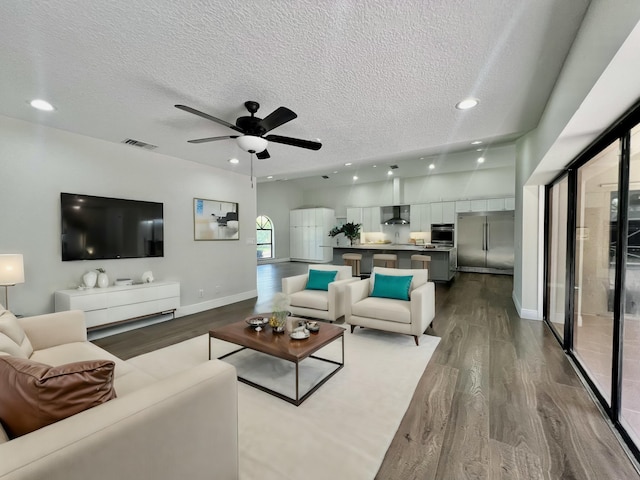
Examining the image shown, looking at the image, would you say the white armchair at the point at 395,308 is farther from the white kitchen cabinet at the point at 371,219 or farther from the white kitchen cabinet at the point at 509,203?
the white kitchen cabinet at the point at 371,219

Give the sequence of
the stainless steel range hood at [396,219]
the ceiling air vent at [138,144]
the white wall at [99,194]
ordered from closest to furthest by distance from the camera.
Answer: the white wall at [99,194]
the ceiling air vent at [138,144]
the stainless steel range hood at [396,219]

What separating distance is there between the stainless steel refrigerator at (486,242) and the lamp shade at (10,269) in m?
9.53

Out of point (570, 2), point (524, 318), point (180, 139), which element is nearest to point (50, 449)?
point (570, 2)

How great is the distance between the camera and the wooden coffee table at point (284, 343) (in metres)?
2.25

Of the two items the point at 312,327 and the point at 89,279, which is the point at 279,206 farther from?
the point at 312,327

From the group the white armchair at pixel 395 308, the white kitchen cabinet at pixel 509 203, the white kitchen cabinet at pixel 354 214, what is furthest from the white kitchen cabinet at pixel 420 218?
the white armchair at pixel 395 308

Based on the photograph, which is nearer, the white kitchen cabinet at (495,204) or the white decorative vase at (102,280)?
the white decorative vase at (102,280)

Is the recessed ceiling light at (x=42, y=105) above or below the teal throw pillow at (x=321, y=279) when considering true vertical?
above

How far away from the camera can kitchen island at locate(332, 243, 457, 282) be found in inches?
284

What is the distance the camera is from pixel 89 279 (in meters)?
3.61

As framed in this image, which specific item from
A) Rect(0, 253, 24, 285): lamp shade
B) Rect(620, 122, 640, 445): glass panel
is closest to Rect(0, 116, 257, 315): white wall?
Rect(0, 253, 24, 285): lamp shade

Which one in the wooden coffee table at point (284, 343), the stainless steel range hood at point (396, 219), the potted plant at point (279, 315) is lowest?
the wooden coffee table at point (284, 343)

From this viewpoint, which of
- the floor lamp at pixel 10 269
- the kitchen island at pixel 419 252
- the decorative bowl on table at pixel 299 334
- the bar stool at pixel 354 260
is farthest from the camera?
the bar stool at pixel 354 260

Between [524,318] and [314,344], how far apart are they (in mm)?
3579
